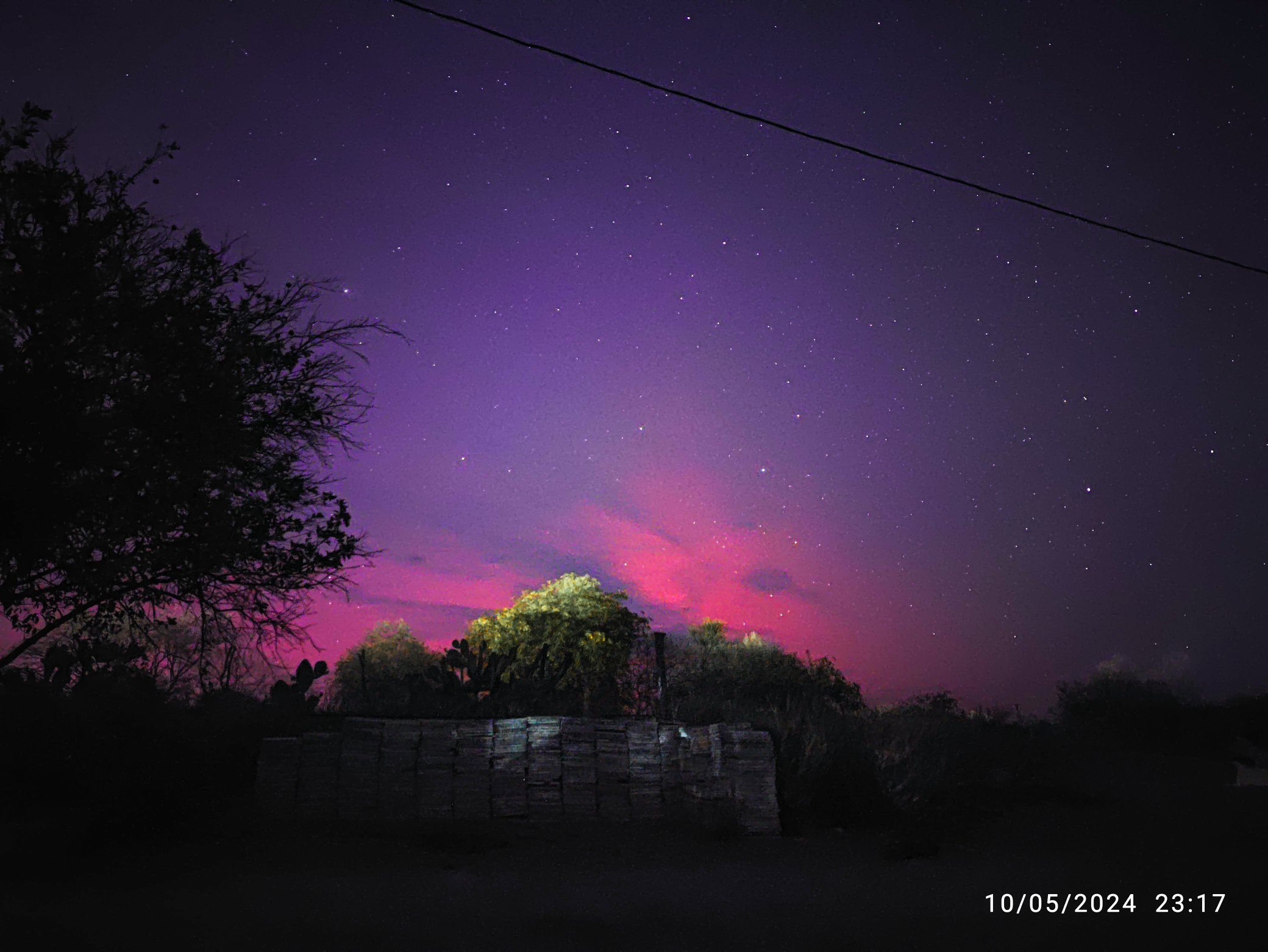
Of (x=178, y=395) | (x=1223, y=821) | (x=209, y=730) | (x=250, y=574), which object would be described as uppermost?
(x=178, y=395)

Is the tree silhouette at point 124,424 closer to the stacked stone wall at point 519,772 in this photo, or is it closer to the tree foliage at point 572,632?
the stacked stone wall at point 519,772

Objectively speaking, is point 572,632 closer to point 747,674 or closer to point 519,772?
point 747,674

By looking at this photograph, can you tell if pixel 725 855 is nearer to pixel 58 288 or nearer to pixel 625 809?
pixel 625 809

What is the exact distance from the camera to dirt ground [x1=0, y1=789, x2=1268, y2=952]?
680 centimetres

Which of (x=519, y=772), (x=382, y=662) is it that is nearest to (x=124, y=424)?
(x=519, y=772)

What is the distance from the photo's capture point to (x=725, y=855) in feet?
31.8

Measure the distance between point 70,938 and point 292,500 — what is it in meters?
5.76

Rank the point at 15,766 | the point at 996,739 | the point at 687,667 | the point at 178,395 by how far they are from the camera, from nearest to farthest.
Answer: the point at 178,395, the point at 15,766, the point at 996,739, the point at 687,667

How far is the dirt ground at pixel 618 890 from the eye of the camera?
6.80 metres

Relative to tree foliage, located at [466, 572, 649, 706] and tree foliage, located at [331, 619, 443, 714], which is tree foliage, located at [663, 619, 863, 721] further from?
tree foliage, located at [331, 619, 443, 714]

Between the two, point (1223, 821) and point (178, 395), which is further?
point (1223, 821)

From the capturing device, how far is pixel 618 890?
320 inches

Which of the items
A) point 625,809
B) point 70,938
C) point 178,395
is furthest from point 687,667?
point 70,938

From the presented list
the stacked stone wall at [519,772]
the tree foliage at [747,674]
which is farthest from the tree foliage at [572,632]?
the stacked stone wall at [519,772]
